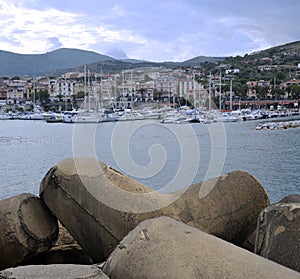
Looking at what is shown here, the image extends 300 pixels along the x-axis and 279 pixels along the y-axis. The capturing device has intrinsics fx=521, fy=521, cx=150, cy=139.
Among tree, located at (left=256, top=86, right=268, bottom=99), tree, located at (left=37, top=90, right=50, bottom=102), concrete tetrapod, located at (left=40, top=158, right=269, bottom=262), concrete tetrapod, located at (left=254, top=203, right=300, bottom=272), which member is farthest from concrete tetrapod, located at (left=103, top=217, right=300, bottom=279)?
tree, located at (left=37, top=90, right=50, bottom=102)

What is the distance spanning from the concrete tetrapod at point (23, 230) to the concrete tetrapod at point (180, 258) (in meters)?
1.61

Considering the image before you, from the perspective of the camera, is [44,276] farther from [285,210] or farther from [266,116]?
[266,116]

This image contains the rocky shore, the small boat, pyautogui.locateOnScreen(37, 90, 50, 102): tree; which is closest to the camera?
the rocky shore

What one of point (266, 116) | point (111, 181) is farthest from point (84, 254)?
point (266, 116)

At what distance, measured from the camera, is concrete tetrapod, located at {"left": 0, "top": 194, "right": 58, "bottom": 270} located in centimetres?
430

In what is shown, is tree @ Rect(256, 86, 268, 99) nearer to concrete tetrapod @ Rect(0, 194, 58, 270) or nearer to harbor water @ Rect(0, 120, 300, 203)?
harbor water @ Rect(0, 120, 300, 203)

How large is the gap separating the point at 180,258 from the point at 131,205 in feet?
4.54

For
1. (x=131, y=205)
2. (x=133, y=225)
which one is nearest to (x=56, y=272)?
(x=133, y=225)

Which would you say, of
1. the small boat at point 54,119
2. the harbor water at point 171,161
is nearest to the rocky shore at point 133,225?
the harbor water at point 171,161

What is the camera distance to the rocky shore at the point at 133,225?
9.11 feet

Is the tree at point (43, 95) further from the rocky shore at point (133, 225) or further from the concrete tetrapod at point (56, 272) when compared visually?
the concrete tetrapod at point (56, 272)

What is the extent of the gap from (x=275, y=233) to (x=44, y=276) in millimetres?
1418

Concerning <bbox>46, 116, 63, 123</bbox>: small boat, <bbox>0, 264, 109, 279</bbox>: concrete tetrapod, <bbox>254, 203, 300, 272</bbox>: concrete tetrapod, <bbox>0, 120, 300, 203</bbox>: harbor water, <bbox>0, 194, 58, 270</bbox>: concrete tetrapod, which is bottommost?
<bbox>46, 116, 63, 123</bbox>: small boat

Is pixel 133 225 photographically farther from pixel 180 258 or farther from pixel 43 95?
pixel 43 95
